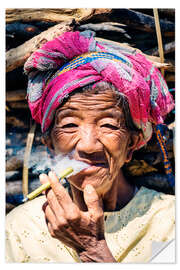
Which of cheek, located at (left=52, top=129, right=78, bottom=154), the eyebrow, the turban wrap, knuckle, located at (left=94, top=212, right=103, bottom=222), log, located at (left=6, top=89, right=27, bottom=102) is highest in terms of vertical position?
the turban wrap

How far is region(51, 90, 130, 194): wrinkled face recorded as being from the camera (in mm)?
1455

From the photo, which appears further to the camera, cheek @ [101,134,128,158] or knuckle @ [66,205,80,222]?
cheek @ [101,134,128,158]

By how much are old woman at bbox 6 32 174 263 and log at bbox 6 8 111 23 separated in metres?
0.12

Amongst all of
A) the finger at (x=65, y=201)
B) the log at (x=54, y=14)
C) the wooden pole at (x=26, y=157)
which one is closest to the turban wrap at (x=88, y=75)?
the log at (x=54, y=14)

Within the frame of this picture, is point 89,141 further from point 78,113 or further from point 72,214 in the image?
point 72,214

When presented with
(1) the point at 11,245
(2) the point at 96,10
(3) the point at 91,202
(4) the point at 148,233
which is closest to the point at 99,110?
(3) the point at 91,202

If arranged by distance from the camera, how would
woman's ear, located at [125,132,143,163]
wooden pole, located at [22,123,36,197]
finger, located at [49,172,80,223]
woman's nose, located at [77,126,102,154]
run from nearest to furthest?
1. finger, located at [49,172,80,223]
2. woman's nose, located at [77,126,102,154]
3. woman's ear, located at [125,132,143,163]
4. wooden pole, located at [22,123,36,197]

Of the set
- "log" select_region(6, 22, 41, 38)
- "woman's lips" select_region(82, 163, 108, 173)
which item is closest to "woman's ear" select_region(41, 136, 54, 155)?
"woman's lips" select_region(82, 163, 108, 173)

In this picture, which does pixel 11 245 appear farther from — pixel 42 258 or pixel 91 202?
pixel 91 202

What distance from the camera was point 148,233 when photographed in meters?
1.64

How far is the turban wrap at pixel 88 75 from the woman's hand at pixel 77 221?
1.25ft

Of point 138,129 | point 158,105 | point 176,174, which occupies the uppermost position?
point 158,105

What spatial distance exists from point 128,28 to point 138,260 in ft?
3.65

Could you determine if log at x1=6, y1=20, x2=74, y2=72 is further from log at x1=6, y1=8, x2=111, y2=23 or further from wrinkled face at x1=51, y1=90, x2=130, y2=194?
wrinkled face at x1=51, y1=90, x2=130, y2=194
